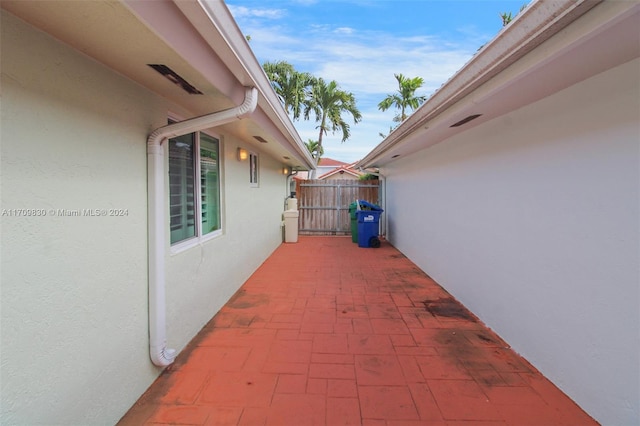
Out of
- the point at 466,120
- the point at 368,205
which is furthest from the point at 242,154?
the point at 368,205

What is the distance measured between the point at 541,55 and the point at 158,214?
10.2 ft

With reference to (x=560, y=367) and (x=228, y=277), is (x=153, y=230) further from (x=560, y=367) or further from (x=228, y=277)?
(x=560, y=367)

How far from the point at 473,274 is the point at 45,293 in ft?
14.8

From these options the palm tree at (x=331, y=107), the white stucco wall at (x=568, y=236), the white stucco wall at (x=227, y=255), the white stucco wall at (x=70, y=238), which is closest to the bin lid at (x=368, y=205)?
the white stucco wall at (x=227, y=255)

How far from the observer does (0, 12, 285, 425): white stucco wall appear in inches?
59.1

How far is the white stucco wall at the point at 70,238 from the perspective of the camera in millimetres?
1502

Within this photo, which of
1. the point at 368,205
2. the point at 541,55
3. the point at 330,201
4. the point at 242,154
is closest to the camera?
the point at 541,55

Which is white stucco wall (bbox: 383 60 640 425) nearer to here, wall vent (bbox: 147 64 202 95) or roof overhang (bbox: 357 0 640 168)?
roof overhang (bbox: 357 0 640 168)

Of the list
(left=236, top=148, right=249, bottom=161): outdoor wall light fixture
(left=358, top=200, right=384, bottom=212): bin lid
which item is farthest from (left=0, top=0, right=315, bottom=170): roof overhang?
(left=358, top=200, right=384, bottom=212): bin lid

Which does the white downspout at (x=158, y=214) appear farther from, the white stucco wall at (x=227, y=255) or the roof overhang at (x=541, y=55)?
the roof overhang at (x=541, y=55)

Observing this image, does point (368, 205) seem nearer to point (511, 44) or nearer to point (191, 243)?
point (191, 243)

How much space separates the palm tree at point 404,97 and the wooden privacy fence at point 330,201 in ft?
29.2

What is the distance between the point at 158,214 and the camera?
2.64 m

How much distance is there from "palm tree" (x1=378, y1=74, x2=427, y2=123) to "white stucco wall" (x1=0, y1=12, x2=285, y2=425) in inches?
708
